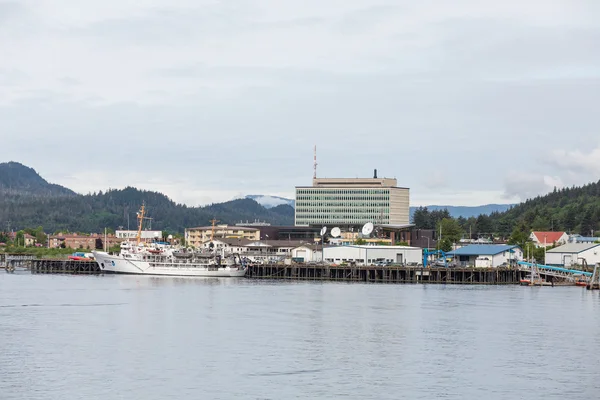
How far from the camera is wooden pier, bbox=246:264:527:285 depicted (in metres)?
134

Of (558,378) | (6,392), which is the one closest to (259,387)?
(6,392)

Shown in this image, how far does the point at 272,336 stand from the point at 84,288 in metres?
50.9

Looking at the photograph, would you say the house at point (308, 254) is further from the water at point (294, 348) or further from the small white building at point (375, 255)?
the water at point (294, 348)

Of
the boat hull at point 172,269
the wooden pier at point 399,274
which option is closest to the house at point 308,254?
the wooden pier at point 399,274

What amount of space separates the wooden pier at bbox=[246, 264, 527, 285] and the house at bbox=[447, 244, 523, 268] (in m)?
10.3

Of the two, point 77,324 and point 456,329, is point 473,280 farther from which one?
point 77,324

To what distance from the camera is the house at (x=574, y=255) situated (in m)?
141

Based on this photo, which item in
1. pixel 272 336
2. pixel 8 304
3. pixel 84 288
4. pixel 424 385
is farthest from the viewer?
pixel 84 288

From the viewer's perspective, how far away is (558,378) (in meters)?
45.7

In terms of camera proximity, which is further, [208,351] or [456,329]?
[456,329]

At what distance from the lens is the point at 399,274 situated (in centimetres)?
13838

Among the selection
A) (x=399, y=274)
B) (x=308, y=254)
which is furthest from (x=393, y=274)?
(x=308, y=254)

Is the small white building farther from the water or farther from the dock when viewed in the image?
the water

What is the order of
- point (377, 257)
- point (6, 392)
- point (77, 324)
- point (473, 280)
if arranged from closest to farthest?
point (6, 392), point (77, 324), point (473, 280), point (377, 257)
